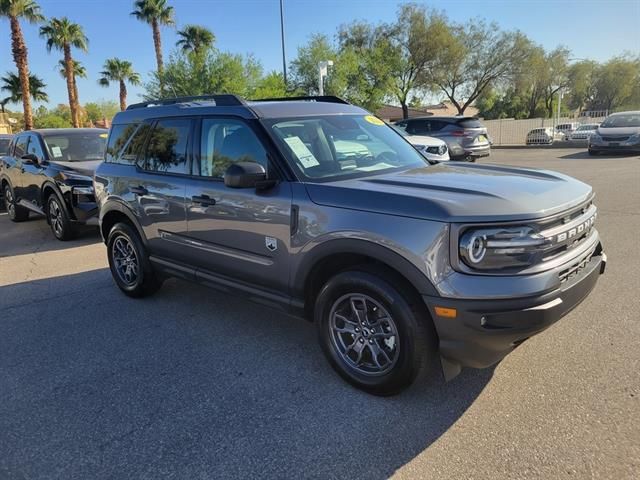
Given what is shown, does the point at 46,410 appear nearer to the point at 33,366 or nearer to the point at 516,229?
the point at 33,366

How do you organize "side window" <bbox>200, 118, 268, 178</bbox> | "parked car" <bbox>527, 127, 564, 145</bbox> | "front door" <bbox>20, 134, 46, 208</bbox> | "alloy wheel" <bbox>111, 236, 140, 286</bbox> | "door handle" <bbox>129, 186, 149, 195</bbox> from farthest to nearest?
1. "parked car" <bbox>527, 127, 564, 145</bbox>
2. "front door" <bbox>20, 134, 46, 208</bbox>
3. "alloy wheel" <bbox>111, 236, 140, 286</bbox>
4. "door handle" <bbox>129, 186, 149, 195</bbox>
5. "side window" <bbox>200, 118, 268, 178</bbox>

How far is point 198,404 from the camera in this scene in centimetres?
310

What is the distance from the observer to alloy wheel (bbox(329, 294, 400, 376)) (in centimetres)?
298

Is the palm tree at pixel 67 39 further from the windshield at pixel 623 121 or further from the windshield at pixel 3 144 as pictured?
the windshield at pixel 623 121

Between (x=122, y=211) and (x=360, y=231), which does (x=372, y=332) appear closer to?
(x=360, y=231)

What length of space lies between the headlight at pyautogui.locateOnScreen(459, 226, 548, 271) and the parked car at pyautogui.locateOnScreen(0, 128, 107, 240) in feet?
21.9

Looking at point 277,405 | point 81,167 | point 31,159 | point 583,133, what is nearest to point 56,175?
point 81,167

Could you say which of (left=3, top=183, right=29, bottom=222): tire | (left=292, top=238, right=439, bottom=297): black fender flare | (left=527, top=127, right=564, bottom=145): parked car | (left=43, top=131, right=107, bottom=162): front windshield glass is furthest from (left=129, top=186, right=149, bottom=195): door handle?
(left=527, top=127, right=564, bottom=145): parked car

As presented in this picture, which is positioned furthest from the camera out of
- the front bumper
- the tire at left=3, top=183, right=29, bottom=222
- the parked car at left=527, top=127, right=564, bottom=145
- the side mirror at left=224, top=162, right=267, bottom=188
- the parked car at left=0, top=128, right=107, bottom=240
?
the parked car at left=527, top=127, right=564, bottom=145

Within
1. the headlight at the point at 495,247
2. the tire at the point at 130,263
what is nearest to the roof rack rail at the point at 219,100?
the tire at the point at 130,263

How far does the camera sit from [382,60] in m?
34.8

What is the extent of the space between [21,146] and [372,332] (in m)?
9.15

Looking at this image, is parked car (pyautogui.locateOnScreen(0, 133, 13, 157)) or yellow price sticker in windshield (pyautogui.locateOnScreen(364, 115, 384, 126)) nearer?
yellow price sticker in windshield (pyautogui.locateOnScreen(364, 115, 384, 126))

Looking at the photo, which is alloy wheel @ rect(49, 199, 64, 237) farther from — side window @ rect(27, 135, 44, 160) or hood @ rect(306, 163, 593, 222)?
hood @ rect(306, 163, 593, 222)
